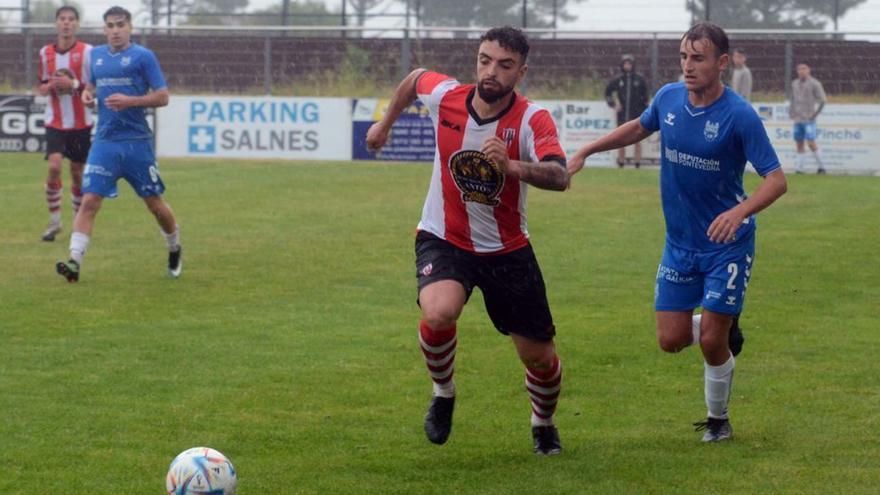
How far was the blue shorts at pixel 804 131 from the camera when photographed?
2564cm

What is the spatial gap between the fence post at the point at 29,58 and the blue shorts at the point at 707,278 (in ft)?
84.6

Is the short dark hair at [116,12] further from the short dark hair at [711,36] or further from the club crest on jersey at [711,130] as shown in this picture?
the club crest on jersey at [711,130]

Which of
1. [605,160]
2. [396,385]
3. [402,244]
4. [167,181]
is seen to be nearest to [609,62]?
[605,160]

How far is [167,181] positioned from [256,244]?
776cm

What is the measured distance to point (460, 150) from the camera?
666 centimetres

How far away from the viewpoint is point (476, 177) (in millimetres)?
6641

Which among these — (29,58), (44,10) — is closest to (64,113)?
(29,58)

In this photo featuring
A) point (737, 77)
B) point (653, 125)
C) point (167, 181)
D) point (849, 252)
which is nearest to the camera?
point (653, 125)

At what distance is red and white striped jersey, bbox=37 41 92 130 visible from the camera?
1577 centimetres

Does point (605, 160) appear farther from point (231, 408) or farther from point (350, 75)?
point (231, 408)

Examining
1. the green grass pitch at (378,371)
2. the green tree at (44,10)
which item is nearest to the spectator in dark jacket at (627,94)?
the green grass pitch at (378,371)

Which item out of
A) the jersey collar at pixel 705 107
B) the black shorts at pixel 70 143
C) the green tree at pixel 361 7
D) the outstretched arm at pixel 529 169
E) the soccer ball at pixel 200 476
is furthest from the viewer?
the green tree at pixel 361 7

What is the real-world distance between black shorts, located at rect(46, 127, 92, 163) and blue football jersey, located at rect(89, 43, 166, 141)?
3.39 meters

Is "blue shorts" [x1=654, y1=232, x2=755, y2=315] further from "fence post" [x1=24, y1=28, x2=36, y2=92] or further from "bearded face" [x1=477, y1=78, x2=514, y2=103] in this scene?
"fence post" [x1=24, y1=28, x2=36, y2=92]
